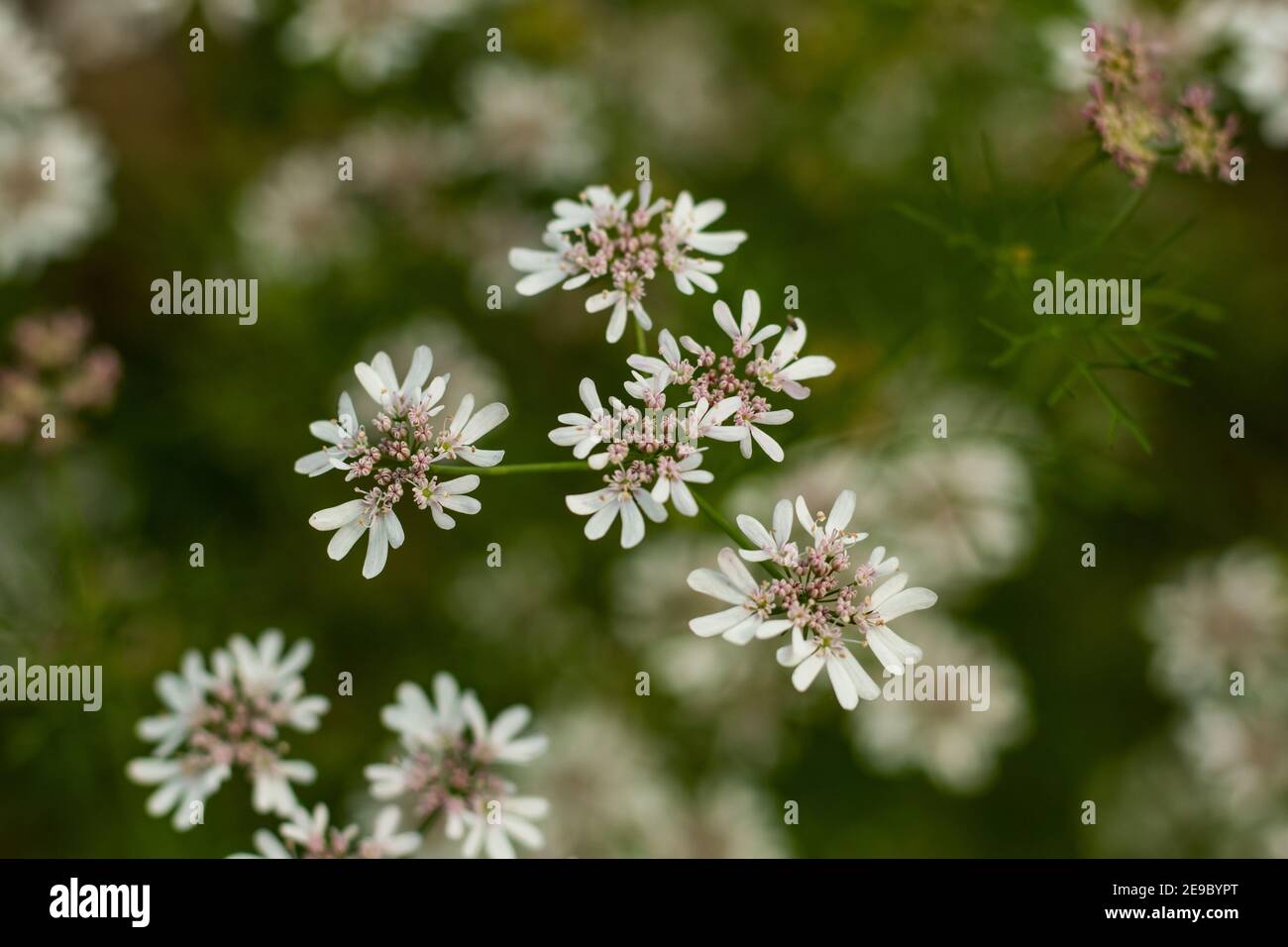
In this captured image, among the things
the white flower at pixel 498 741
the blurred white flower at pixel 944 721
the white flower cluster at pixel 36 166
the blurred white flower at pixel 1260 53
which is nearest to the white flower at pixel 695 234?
the white flower at pixel 498 741

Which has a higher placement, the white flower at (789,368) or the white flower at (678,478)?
the white flower at (789,368)

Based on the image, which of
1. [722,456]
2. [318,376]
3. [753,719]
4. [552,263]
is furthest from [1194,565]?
[318,376]

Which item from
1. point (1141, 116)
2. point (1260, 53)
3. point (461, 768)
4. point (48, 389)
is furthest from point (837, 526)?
point (48, 389)

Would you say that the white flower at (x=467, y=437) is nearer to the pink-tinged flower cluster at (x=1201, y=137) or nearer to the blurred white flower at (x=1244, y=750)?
the pink-tinged flower cluster at (x=1201, y=137)

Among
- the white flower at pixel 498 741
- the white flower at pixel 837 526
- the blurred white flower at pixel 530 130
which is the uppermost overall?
the blurred white flower at pixel 530 130

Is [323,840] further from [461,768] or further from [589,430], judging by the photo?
[589,430]

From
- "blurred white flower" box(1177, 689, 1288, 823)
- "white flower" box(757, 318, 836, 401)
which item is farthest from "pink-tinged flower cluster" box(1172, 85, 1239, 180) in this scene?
"blurred white flower" box(1177, 689, 1288, 823)
